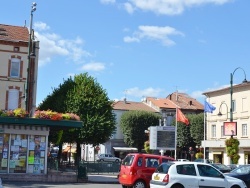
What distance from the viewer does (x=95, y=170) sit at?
1567 inches

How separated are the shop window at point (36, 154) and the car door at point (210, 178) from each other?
11337mm

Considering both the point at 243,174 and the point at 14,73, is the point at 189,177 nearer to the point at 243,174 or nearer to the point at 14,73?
the point at 243,174

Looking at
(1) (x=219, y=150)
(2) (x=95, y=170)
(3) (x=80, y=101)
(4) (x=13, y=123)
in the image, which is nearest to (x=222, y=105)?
(1) (x=219, y=150)

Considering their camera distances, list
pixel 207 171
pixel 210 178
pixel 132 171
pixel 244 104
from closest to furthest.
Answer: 1. pixel 210 178
2. pixel 207 171
3. pixel 132 171
4. pixel 244 104

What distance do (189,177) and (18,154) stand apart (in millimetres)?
11842

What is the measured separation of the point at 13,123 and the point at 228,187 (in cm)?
A: 1303

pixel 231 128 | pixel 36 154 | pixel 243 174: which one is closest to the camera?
pixel 243 174

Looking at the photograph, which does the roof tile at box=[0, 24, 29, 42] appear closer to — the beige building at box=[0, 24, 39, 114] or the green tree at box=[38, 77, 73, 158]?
the beige building at box=[0, 24, 39, 114]

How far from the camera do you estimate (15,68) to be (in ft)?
148

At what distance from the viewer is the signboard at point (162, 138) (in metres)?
33.6

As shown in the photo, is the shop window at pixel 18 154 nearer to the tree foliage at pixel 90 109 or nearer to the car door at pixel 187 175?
the car door at pixel 187 175

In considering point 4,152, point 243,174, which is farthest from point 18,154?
point 243,174

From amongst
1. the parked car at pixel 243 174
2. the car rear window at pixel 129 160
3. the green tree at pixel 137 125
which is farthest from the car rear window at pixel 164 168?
the green tree at pixel 137 125

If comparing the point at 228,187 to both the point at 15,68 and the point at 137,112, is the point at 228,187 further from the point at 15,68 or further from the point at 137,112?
the point at 137,112
